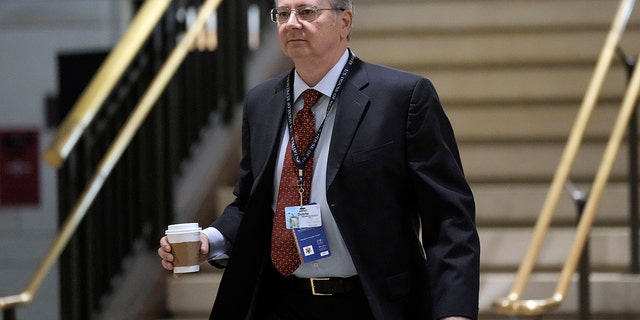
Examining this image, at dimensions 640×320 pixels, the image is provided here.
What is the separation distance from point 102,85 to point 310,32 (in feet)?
7.57

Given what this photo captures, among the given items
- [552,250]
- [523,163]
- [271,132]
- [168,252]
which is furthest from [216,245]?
[523,163]

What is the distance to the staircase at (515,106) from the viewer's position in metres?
5.41

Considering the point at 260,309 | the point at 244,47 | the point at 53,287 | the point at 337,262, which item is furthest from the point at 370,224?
the point at 53,287

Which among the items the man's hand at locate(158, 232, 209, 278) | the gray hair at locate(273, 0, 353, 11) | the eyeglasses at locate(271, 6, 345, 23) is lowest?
the man's hand at locate(158, 232, 209, 278)

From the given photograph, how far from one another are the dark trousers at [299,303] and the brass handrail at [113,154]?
183 cm

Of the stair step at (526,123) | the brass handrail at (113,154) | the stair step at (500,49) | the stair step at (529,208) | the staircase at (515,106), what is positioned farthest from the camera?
the stair step at (500,49)

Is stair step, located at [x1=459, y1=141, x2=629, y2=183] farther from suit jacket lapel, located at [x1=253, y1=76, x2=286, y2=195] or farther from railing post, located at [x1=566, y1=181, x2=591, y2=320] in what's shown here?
suit jacket lapel, located at [x1=253, y1=76, x2=286, y2=195]

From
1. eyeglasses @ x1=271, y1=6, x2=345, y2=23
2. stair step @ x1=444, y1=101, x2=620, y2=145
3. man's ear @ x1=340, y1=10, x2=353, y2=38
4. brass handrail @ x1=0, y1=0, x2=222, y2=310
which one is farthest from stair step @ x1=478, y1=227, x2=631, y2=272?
eyeglasses @ x1=271, y1=6, x2=345, y2=23

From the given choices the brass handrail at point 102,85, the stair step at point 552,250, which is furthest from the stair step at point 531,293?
the brass handrail at point 102,85

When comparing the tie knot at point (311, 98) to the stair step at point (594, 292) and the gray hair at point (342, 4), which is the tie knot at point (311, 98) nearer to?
the gray hair at point (342, 4)

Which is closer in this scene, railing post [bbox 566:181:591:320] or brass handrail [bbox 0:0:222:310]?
brass handrail [bbox 0:0:222:310]

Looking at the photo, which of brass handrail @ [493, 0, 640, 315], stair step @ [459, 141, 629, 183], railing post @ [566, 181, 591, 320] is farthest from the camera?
stair step @ [459, 141, 629, 183]

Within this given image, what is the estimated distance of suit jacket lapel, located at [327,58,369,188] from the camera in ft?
8.92

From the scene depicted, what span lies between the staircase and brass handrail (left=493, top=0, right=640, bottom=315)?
23.0 inches
